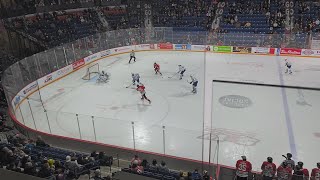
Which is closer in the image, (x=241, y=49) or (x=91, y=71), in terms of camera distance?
(x=91, y=71)

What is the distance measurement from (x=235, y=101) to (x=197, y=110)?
1.88 m

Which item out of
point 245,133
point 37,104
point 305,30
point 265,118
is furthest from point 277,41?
point 37,104

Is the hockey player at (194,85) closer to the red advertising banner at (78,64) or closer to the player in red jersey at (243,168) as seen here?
the red advertising banner at (78,64)

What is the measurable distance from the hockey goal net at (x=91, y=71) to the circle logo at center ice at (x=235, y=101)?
7545mm

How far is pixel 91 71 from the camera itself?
61.7 feet

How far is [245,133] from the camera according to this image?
11.5 metres

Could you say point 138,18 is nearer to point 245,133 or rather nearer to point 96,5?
point 96,5

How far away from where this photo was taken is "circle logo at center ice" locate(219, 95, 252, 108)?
13789 millimetres

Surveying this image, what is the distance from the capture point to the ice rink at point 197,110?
10.1 meters

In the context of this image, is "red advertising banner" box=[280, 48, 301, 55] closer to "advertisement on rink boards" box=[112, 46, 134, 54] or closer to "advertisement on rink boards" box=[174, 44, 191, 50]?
"advertisement on rink boards" box=[174, 44, 191, 50]

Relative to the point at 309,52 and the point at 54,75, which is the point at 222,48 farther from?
the point at 54,75

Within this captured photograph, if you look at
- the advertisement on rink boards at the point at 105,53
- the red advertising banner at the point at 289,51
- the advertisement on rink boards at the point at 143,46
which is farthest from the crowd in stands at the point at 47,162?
the red advertising banner at the point at 289,51

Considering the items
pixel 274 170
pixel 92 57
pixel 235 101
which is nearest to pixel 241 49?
pixel 235 101

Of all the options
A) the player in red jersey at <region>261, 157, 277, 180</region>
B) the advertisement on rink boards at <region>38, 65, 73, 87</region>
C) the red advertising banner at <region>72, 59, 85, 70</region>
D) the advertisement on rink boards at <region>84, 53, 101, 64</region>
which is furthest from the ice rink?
the player in red jersey at <region>261, 157, 277, 180</region>
